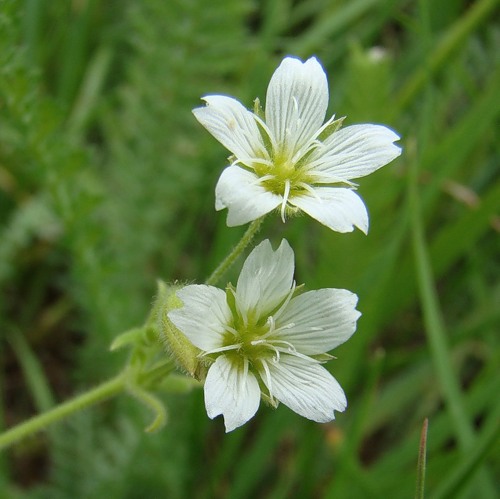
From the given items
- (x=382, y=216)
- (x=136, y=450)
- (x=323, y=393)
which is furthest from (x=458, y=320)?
(x=323, y=393)

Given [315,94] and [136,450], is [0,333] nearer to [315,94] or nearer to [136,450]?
[136,450]

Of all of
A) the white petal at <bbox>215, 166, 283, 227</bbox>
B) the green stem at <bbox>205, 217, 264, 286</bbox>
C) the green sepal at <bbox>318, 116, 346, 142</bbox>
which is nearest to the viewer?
the white petal at <bbox>215, 166, 283, 227</bbox>

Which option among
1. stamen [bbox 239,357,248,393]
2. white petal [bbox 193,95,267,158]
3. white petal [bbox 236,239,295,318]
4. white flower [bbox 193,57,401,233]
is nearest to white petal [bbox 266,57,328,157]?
white flower [bbox 193,57,401,233]

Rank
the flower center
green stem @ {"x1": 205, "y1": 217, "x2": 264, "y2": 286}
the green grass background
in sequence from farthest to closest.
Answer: the green grass background < the flower center < green stem @ {"x1": 205, "y1": 217, "x2": 264, "y2": 286}

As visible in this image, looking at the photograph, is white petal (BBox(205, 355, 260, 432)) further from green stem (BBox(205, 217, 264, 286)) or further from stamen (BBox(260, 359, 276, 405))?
green stem (BBox(205, 217, 264, 286))

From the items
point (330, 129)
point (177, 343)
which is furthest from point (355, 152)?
point (177, 343)

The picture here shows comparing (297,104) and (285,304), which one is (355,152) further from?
(285,304)
